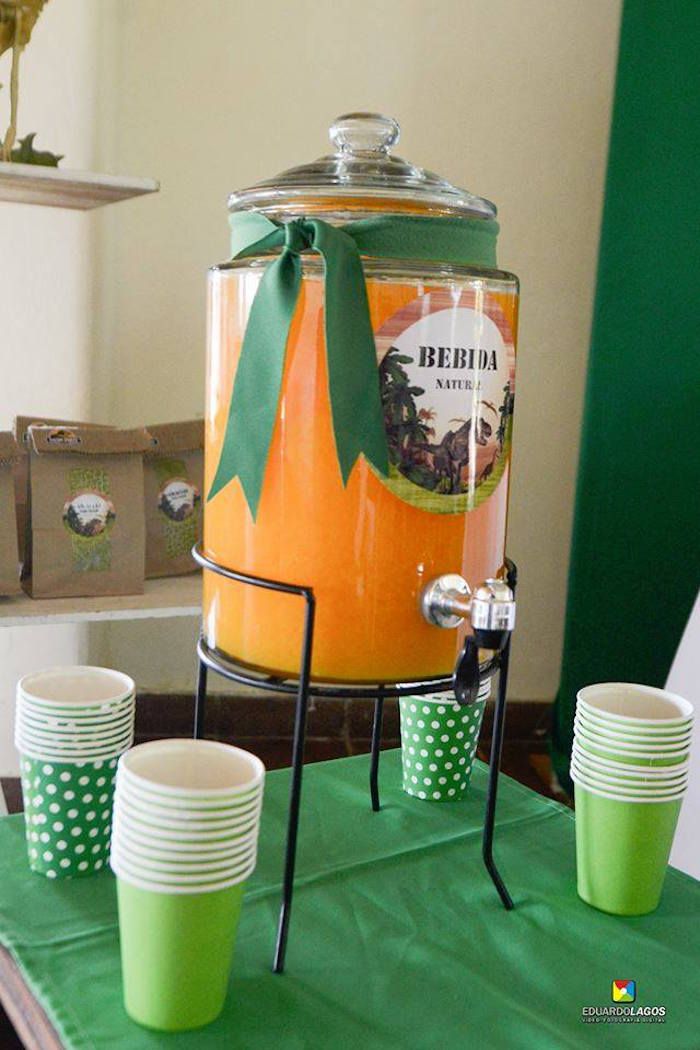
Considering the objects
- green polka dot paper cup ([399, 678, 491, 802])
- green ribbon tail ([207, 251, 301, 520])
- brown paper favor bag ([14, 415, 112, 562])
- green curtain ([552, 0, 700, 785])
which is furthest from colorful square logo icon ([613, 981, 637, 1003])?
green curtain ([552, 0, 700, 785])

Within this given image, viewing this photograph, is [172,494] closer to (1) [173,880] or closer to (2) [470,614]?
(2) [470,614]

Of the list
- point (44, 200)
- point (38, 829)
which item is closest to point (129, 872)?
point (38, 829)

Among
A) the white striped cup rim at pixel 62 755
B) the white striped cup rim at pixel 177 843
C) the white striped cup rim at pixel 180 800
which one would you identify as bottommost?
the white striped cup rim at pixel 62 755

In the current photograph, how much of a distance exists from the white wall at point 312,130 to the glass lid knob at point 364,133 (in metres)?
1.77

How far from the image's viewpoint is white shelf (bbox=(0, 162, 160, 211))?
1.92 metres

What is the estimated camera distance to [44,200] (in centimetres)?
227

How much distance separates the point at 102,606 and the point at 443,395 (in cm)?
131

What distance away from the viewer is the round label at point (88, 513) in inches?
80.4

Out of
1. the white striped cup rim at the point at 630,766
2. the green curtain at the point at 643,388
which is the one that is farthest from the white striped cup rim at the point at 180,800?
the green curtain at the point at 643,388

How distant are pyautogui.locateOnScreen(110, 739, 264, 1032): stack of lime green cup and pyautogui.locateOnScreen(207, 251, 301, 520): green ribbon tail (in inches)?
10.4

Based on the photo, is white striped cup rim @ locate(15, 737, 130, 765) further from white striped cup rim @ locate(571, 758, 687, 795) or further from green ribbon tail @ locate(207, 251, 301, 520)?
white striped cup rim @ locate(571, 758, 687, 795)

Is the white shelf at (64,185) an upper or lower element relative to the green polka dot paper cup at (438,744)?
upper

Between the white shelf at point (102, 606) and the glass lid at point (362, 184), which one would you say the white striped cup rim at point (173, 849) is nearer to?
the glass lid at point (362, 184)

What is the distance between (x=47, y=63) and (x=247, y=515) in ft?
6.08
